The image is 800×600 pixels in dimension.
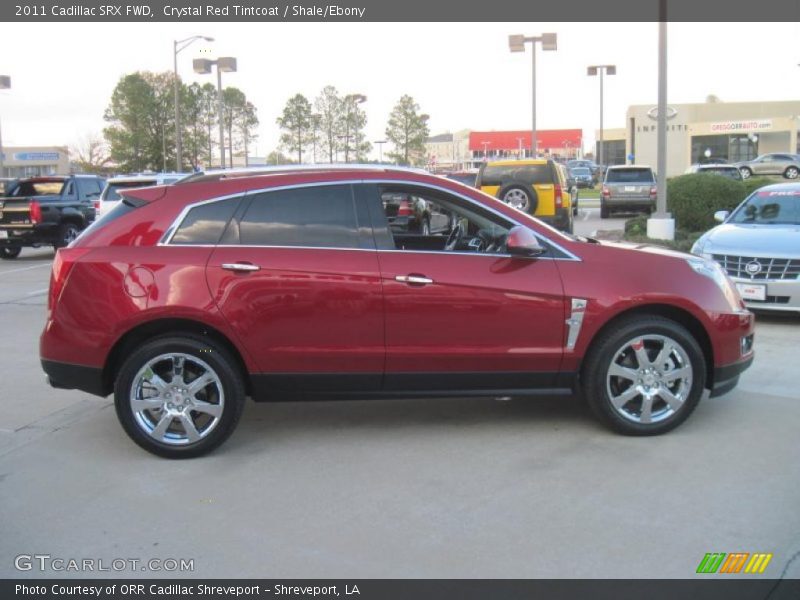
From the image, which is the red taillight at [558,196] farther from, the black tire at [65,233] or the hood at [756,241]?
the black tire at [65,233]

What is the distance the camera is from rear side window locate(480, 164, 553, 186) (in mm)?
16281

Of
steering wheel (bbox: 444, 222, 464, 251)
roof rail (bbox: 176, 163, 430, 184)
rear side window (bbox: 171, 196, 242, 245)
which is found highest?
roof rail (bbox: 176, 163, 430, 184)

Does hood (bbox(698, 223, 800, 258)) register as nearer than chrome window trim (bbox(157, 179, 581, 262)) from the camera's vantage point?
No

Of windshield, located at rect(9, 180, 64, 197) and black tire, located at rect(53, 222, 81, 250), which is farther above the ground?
windshield, located at rect(9, 180, 64, 197)

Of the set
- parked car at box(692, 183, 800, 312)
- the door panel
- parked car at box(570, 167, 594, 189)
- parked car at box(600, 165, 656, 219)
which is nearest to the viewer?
the door panel

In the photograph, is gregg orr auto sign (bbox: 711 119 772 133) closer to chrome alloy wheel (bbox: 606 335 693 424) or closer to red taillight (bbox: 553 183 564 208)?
red taillight (bbox: 553 183 564 208)

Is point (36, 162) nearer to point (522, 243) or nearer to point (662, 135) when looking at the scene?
point (662, 135)

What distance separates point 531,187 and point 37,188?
1129 centimetres

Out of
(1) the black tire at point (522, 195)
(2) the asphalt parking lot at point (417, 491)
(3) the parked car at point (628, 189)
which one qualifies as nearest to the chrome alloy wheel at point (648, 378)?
(2) the asphalt parking lot at point (417, 491)

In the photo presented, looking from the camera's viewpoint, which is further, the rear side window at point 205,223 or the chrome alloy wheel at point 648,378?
the chrome alloy wheel at point 648,378

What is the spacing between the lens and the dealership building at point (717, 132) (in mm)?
63500

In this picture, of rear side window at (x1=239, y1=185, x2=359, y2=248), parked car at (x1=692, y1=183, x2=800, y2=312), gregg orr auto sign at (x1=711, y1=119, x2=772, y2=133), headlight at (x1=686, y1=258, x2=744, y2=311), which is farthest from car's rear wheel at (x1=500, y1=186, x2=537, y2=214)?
gregg orr auto sign at (x1=711, y1=119, x2=772, y2=133)

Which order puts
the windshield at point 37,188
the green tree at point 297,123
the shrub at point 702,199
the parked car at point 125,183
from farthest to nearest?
the green tree at point 297,123
the windshield at point 37,188
the shrub at point 702,199
the parked car at point 125,183

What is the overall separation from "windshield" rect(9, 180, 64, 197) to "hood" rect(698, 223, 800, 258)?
14.6 meters
